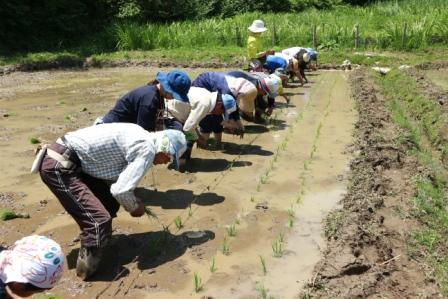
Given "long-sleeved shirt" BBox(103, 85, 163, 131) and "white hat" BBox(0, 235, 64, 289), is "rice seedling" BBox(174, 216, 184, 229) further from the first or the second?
"white hat" BBox(0, 235, 64, 289)

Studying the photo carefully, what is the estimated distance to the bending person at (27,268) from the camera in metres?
2.18

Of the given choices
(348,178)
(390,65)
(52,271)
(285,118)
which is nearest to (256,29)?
(285,118)

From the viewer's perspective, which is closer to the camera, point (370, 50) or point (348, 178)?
point (348, 178)

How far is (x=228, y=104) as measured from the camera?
245 inches

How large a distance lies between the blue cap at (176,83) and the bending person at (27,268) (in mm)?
2669

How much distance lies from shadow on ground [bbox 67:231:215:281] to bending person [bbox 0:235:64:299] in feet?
5.03

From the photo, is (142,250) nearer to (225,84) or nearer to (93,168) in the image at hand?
(93,168)

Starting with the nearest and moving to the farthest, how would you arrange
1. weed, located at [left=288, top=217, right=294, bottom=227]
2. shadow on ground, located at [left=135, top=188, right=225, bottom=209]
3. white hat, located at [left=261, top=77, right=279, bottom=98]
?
weed, located at [left=288, top=217, right=294, bottom=227], shadow on ground, located at [left=135, top=188, right=225, bottom=209], white hat, located at [left=261, top=77, right=279, bottom=98]

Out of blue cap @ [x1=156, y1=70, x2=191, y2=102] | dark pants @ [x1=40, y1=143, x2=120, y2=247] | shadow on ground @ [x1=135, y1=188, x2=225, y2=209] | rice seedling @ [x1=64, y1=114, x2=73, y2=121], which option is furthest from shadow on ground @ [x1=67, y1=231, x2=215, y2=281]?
rice seedling @ [x1=64, y1=114, x2=73, y2=121]

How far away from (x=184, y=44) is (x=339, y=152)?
12.4 meters

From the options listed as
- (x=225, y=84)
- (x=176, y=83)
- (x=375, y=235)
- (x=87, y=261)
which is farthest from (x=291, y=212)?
(x=225, y=84)

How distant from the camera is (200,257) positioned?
4004 mm

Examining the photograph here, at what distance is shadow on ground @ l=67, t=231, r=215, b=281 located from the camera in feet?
12.7

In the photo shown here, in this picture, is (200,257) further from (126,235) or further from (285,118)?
(285,118)
